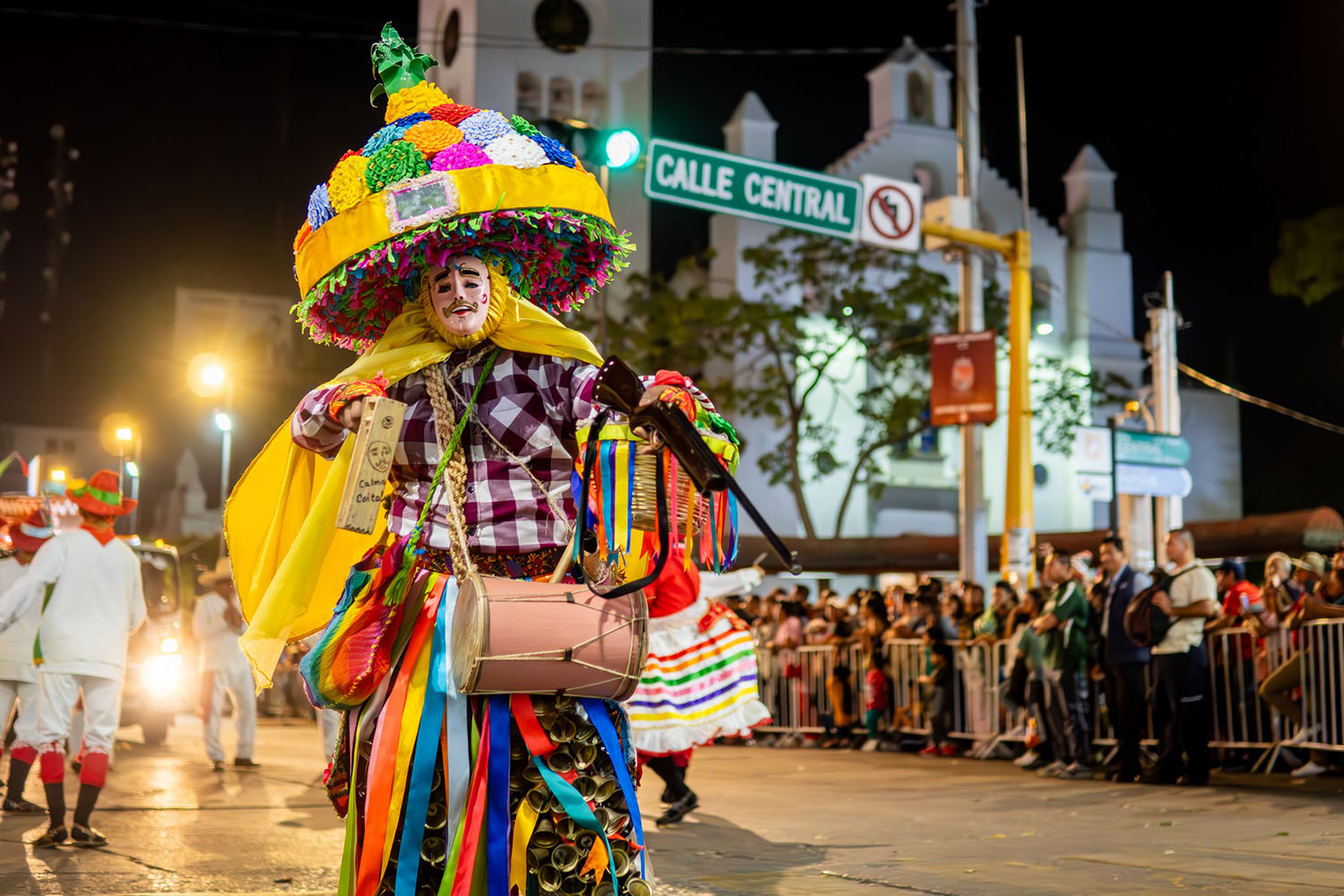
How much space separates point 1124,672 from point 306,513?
854 centimetres

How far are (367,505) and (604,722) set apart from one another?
78cm

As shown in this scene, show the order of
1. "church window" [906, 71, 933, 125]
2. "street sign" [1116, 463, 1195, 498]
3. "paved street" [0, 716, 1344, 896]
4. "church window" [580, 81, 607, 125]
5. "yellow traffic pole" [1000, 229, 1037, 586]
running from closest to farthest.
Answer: "paved street" [0, 716, 1344, 896], "yellow traffic pole" [1000, 229, 1037, 586], "street sign" [1116, 463, 1195, 498], "church window" [906, 71, 933, 125], "church window" [580, 81, 607, 125]

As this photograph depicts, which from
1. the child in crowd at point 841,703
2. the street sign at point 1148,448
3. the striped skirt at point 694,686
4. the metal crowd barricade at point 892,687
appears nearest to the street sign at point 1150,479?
the street sign at point 1148,448

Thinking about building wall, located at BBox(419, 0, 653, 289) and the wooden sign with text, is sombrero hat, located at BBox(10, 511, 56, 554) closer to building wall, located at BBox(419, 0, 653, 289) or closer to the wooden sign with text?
the wooden sign with text

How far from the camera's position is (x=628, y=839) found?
3.57m

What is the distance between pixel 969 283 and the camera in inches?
650

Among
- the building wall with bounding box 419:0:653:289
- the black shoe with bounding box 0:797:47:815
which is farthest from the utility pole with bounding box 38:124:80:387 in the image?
the black shoe with bounding box 0:797:47:815

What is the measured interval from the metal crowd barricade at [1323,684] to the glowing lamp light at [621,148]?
652cm

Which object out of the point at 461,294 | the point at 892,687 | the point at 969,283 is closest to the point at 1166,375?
the point at 969,283

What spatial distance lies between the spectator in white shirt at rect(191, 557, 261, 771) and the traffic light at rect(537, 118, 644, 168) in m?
4.73

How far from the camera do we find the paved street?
6125 mm

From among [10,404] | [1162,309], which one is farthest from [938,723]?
[10,404]

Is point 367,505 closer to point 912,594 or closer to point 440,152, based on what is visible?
point 440,152

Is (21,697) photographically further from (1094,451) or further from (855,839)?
(1094,451)
